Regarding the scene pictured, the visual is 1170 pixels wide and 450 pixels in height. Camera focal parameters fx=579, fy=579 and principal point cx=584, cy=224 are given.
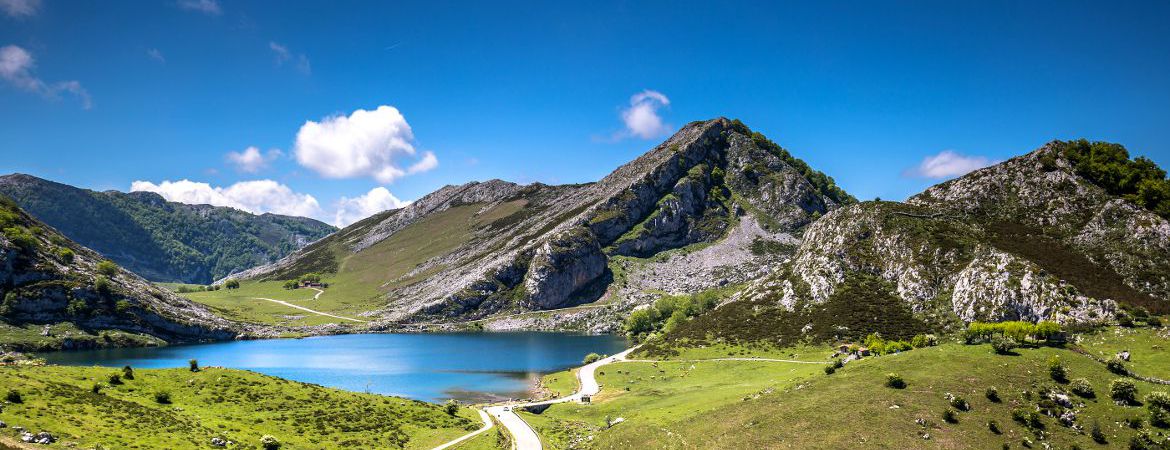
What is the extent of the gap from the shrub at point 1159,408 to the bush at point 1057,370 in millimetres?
6079

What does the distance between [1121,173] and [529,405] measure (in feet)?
393

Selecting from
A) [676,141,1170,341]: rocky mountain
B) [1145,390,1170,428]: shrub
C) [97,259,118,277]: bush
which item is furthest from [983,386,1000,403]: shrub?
[97,259,118,277]: bush

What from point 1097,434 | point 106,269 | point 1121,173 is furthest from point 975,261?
point 106,269

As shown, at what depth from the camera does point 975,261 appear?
326 feet

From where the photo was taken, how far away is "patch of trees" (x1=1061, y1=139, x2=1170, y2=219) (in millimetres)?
103812

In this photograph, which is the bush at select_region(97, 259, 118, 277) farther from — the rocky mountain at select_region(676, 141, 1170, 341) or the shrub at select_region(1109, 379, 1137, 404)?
the shrub at select_region(1109, 379, 1137, 404)

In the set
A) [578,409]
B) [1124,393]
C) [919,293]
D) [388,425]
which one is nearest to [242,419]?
[388,425]

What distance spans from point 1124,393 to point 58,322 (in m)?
217

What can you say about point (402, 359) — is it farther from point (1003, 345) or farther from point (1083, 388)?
point (1083, 388)

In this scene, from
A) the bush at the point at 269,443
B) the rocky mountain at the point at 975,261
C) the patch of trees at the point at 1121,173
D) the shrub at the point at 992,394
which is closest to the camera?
the bush at the point at 269,443

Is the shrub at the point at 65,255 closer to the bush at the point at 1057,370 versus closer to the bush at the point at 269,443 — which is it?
the bush at the point at 269,443

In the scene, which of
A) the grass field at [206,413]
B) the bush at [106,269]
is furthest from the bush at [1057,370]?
the bush at [106,269]

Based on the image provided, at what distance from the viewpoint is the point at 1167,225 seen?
9519cm

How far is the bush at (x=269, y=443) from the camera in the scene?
151 feet
